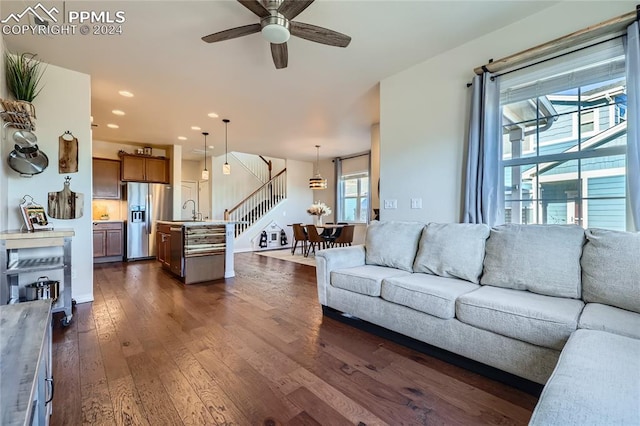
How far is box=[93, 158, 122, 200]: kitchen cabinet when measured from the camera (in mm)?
6062

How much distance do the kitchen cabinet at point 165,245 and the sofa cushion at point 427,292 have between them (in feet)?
13.1

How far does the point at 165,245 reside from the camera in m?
5.06

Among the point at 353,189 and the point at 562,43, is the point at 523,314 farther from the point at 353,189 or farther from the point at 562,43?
the point at 353,189

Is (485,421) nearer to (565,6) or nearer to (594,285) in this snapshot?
(594,285)

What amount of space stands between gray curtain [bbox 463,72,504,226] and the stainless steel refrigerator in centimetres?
646

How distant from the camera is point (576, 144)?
7.88 ft

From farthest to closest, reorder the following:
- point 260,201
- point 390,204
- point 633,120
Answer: point 260,201
point 390,204
point 633,120

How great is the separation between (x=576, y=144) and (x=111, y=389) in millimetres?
3875

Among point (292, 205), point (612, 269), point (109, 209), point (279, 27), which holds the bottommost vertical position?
point (612, 269)

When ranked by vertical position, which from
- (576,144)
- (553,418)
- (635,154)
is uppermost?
(576,144)

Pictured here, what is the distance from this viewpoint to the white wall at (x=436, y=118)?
2.55 meters

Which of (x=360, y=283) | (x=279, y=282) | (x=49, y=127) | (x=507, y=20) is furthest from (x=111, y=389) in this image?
(x=507, y=20)

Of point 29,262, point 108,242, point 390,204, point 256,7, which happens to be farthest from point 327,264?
point 108,242

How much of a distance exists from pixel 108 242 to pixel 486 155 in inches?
278
